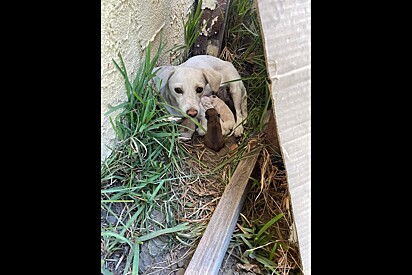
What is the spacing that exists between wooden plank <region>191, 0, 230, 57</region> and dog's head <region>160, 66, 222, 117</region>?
0.85 ft

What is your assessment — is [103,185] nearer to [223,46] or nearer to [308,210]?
A: [308,210]

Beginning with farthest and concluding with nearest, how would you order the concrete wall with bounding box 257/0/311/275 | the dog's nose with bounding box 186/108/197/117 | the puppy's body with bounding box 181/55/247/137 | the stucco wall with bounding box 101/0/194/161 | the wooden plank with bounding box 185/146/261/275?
the puppy's body with bounding box 181/55/247/137 → the dog's nose with bounding box 186/108/197/117 → the stucco wall with bounding box 101/0/194/161 → the wooden plank with bounding box 185/146/261/275 → the concrete wall with bounding box 257/0/311/275

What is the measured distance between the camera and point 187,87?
3.63ft

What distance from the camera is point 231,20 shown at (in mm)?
1421

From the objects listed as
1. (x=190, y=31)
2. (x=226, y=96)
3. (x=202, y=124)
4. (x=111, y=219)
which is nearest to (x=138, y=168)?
(x=111, y=219)

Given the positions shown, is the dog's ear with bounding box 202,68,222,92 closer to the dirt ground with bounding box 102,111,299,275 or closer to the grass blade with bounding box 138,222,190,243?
the dirt ground with bounding box 102,111,299,275

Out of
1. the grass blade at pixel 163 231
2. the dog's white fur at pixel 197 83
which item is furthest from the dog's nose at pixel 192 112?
the grass blade at pixel 163 231

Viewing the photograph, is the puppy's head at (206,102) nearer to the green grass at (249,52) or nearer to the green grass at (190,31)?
the green grass at (249,52)

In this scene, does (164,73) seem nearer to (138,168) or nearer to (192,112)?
(192,112)

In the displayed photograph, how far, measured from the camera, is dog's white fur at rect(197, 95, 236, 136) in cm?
117

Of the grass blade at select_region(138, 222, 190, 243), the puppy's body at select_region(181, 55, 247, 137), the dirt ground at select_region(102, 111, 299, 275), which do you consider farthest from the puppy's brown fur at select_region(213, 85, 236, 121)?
the grass blade at select_region(138, 222, 190, 243)

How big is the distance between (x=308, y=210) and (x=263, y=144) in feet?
1.04

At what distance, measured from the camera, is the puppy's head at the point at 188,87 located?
109 cm

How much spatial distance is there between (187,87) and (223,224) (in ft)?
1.20
